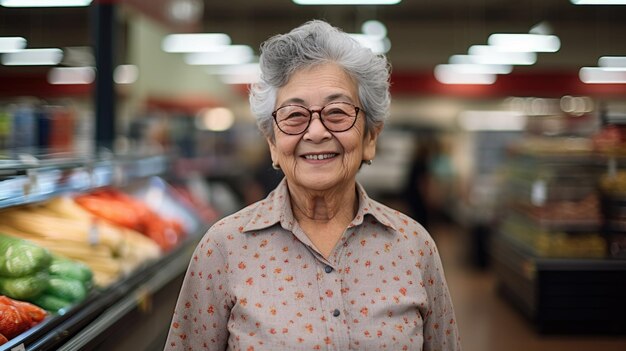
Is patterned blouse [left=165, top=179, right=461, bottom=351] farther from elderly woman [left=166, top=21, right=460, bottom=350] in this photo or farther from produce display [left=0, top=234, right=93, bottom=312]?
produce display [left=0, top=234, right=93, bottom=312]

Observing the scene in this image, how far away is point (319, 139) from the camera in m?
1.99

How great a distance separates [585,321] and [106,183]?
490cm

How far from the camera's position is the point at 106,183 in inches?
187

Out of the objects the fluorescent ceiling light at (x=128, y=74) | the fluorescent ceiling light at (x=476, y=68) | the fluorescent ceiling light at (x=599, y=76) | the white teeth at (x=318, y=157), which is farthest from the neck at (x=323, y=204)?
the fluorescent ceiling light at (x=599, y=76)

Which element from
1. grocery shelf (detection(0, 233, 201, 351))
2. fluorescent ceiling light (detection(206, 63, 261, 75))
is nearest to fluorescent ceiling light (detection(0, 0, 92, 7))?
grocery shelf (detection(0, 233, 201, 351))

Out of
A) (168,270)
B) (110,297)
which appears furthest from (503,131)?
(110,297)

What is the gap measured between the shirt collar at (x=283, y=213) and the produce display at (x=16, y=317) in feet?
3.35

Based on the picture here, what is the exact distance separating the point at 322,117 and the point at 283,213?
0.31 metres

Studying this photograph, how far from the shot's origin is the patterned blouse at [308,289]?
6.31 ft

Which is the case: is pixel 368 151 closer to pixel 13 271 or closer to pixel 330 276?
pixel 330 276

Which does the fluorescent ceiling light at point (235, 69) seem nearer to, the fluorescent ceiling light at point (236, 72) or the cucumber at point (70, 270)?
the fluorescent ceiling light at point (236, 72)

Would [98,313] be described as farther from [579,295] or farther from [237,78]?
[237,78]

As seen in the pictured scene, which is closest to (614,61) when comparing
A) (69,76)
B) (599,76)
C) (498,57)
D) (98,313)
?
(599,76)

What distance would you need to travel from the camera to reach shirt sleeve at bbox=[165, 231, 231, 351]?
2039 mm
